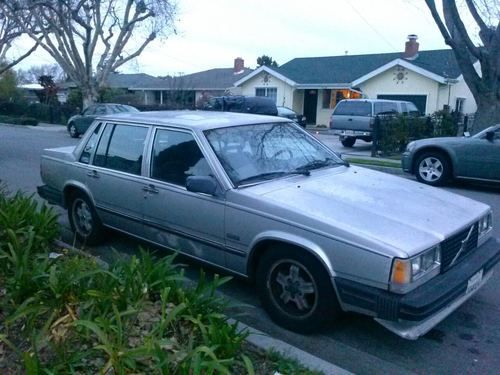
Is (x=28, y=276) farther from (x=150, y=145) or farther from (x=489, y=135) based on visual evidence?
(x=489, y=135)

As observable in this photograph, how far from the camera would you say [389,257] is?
3297 mm

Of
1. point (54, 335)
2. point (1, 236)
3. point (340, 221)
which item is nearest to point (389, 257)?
point (340, 221)

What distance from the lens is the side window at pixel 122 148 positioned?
5199 mm

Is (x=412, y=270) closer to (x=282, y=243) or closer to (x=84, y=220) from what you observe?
(x=282, y=243)

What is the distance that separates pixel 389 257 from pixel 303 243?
632 mm

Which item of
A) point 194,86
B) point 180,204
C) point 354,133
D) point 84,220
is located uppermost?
point 194,86

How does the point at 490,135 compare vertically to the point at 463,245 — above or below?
above

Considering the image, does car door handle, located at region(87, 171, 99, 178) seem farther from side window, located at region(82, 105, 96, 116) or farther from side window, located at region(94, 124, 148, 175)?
side window, located at region(82, 105, 96, 116)

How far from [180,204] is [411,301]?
7.12ft

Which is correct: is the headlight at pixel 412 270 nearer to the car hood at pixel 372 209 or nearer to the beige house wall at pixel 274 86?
the car hood at pixel 372 209

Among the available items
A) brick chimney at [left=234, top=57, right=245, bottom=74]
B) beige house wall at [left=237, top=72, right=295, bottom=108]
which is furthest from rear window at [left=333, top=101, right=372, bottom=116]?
brick chimney at [left=234, top=57, right=245, bottom=74]

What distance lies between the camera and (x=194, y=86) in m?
41.3

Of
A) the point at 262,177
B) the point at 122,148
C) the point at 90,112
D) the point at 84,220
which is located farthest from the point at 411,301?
the point at 90,112

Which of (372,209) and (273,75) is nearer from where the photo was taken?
(372,209)
